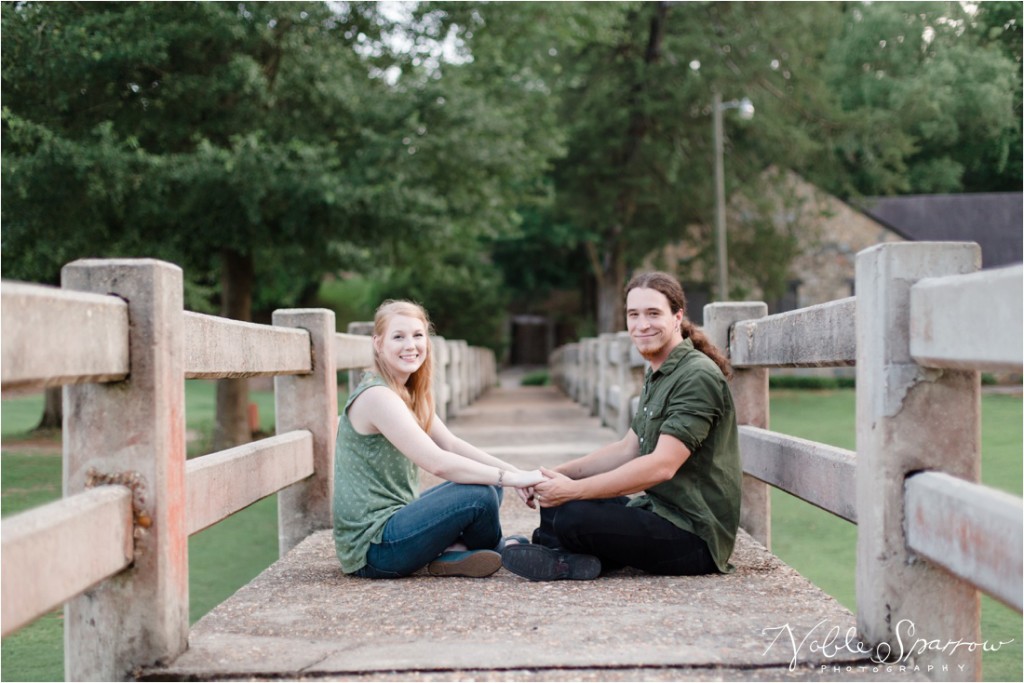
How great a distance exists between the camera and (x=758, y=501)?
4617 mm

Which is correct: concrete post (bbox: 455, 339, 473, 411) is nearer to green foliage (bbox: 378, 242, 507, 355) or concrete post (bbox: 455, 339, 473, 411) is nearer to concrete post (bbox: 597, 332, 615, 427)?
concrete post (bbox: 597, 332, 615, 427)

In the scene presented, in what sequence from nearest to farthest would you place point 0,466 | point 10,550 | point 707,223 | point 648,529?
point 10,550
point 648,529
point 0,466
point 707,223

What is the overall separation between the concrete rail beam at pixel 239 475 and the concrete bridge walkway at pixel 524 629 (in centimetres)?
29

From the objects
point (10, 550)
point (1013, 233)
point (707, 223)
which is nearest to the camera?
point (10, 550)

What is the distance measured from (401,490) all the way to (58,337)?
197 cm

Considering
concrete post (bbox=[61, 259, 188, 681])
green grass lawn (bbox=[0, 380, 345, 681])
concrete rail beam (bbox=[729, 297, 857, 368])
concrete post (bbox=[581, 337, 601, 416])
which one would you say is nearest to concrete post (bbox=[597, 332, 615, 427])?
concrete post (bbox=[581, 337, 601, 416])

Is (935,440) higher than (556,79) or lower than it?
lower

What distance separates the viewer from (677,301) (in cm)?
380

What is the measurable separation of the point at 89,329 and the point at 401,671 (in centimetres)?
101

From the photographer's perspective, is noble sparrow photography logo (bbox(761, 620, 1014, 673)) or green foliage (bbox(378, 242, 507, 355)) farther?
green foliage (bbox(378, 242, 507, 355))

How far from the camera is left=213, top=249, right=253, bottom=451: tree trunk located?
48.1 ft

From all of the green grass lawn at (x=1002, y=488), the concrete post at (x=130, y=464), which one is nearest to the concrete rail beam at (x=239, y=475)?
the concrete post at (x=130, y=464)

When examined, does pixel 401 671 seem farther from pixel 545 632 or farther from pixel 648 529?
pixel 648 529

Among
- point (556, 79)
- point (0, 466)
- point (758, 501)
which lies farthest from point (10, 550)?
point (556, 79)
